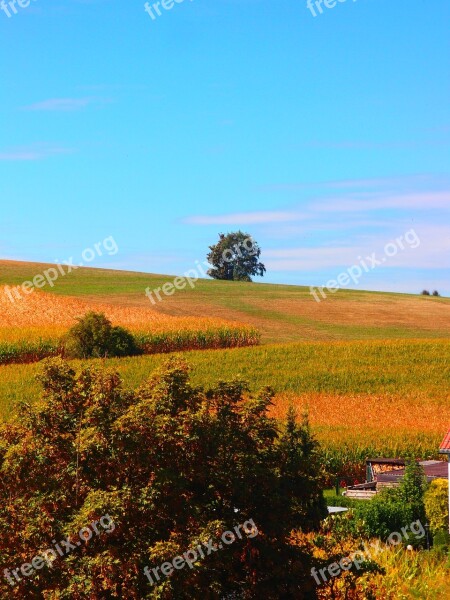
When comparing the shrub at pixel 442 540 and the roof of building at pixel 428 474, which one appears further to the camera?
the roof of building at pixel 428 474

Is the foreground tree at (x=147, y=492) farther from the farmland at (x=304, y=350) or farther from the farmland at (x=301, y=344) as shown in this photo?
the farmland at (x=301, y=344)

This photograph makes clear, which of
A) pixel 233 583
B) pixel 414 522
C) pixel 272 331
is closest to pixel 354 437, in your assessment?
pixel 414 522

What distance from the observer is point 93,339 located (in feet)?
223

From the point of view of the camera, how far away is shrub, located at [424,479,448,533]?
A: 109 feet

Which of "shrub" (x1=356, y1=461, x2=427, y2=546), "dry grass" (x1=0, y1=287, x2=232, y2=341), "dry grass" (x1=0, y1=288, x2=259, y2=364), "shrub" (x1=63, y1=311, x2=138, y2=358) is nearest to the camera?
"shrub" (x1=356, y1=461, x2=427, y2=546)

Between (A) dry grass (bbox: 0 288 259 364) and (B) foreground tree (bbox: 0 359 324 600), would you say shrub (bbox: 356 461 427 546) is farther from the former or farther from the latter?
(A) dry grass (bbox: 0 288 259 364)

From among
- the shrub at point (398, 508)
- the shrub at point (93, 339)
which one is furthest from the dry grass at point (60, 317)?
the shrub at point (398, 508)

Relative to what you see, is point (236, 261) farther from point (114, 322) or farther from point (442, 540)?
point (442, 540)

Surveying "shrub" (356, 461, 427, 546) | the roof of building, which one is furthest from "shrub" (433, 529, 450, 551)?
the roof of building

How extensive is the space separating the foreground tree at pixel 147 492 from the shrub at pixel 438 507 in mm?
13476

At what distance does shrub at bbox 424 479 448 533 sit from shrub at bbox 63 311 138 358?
1483 inches

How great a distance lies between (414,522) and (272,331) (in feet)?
161

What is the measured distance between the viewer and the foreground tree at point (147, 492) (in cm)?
1805

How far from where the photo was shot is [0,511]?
19.6 meters
